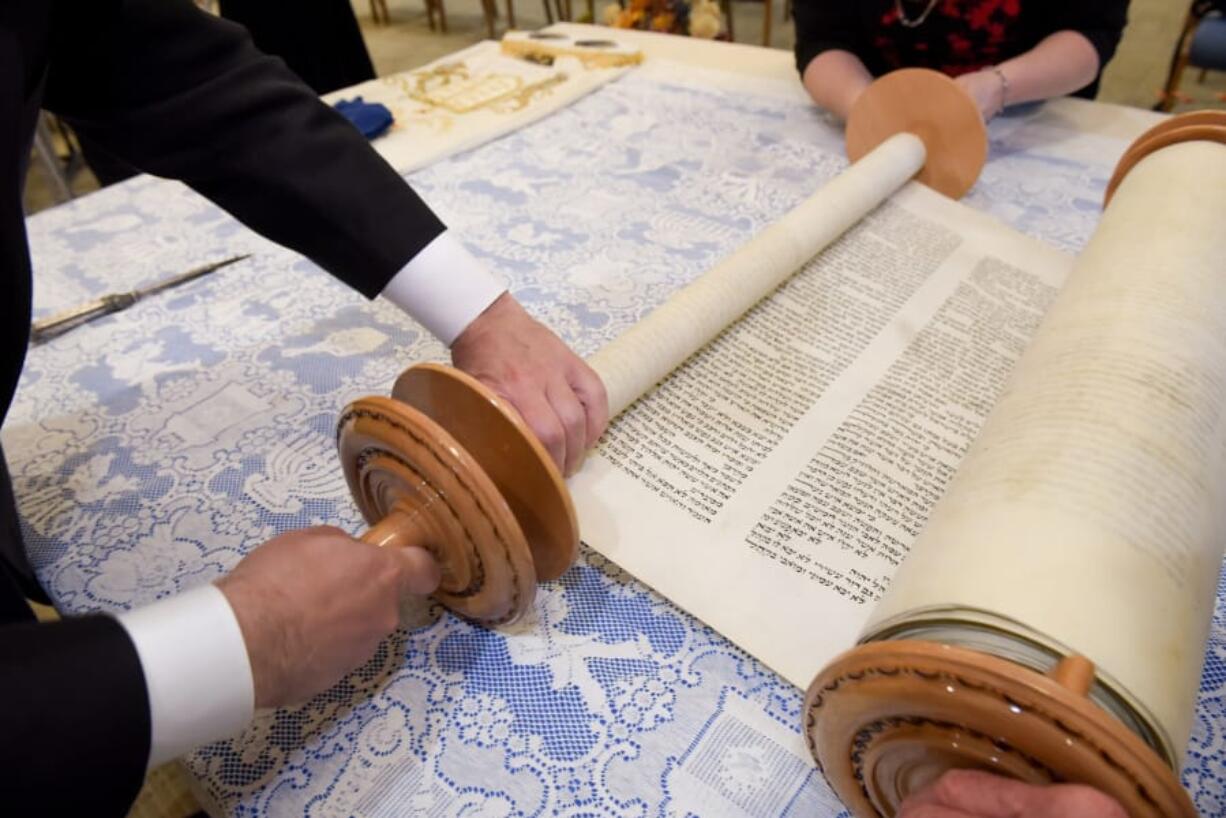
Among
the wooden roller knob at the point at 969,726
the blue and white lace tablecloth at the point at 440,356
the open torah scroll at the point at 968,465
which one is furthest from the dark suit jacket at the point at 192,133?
the wooden roller knob at the point at 969,726

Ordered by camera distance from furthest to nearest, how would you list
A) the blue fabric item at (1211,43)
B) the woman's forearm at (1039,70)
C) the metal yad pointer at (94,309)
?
the blue fabric item at (1211,43) < the woman's forearm at (1039,70) < the metal yad pointer at (94,309)

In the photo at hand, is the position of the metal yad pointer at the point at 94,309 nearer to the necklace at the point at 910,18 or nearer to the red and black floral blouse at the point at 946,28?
the red and black floral blouse at the point at 946,28

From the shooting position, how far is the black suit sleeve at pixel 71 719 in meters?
0.34

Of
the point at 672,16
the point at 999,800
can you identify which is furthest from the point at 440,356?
the point at 672,16

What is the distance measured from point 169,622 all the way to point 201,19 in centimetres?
55

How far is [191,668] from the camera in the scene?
0.40m

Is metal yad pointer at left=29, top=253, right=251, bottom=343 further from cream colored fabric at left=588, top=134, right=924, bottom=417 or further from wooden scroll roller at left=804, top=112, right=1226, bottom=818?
wooden scroll roller at left=804, top=112, right=1226, bottom=818

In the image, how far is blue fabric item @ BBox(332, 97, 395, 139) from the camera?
1.28m

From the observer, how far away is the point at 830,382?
761 mm

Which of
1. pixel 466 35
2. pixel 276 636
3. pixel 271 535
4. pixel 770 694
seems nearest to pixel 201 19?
pixel 271 535

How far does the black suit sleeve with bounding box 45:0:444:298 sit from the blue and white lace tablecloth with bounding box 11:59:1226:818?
0.19m

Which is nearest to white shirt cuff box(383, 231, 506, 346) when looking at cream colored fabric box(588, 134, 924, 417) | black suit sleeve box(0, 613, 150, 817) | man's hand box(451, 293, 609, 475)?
man's hand box(451, 293, 609, 475)

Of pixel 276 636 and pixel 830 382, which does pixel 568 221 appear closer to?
pixel 830 382

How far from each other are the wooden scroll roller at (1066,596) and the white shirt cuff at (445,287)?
1.33ft
